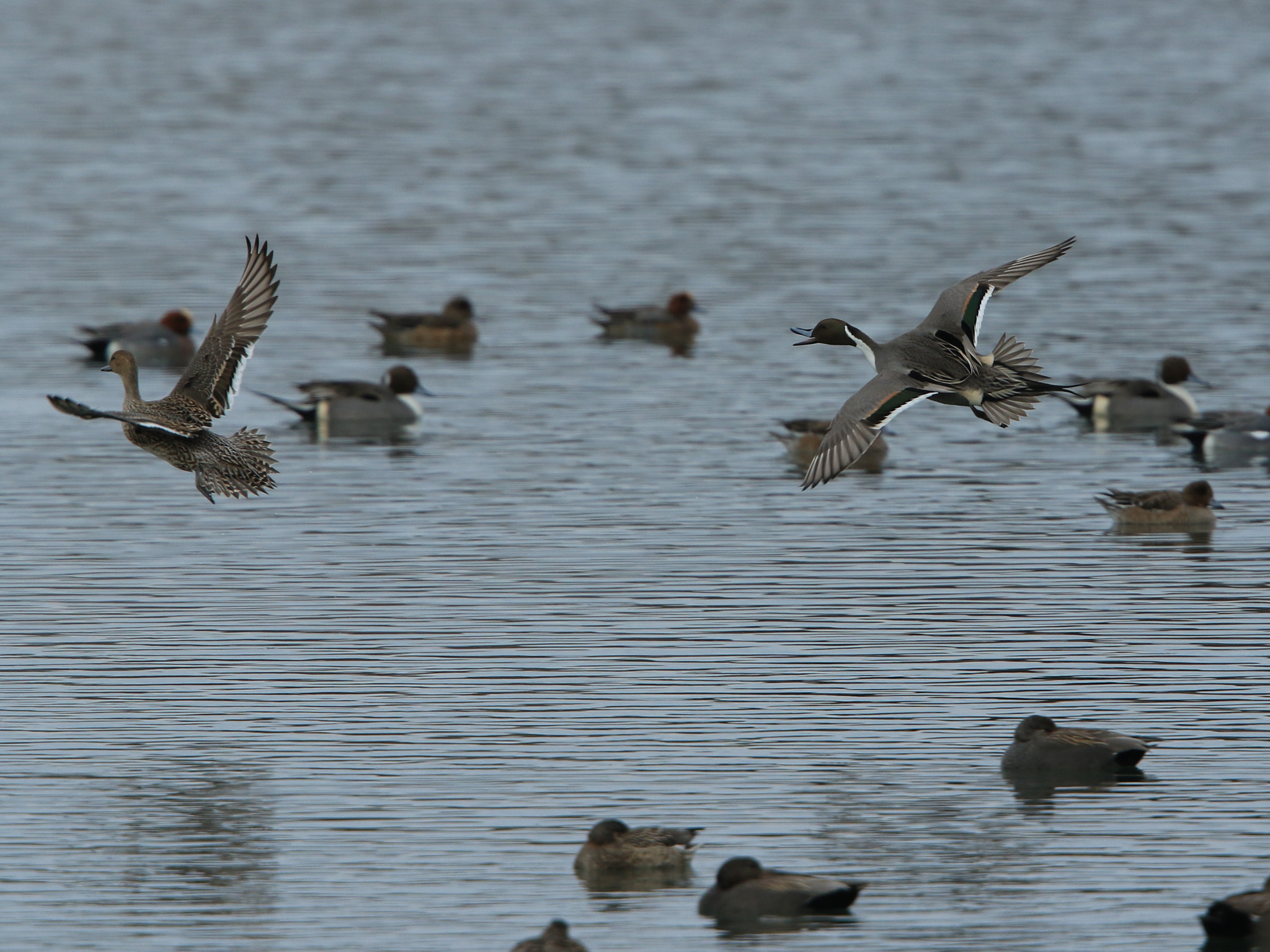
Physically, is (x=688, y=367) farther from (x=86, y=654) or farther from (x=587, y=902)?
(x=587, y=902)

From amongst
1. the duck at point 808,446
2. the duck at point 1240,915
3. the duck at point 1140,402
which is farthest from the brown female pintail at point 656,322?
the duck at point 1240,915

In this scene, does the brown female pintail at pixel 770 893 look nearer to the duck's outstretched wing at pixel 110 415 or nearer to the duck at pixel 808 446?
the duck's outstretched wing at pixel 110 415

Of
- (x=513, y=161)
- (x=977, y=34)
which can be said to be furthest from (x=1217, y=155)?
(x=977, y=34)

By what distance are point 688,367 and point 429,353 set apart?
3579 mm

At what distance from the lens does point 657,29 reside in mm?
96500

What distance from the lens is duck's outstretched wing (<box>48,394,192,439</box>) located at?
1270 cm

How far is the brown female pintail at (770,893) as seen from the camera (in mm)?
11555

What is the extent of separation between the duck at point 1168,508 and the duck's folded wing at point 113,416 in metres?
9.32

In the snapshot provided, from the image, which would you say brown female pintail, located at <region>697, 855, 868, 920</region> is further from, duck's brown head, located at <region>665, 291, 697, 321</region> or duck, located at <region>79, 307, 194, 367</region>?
duck's brown head, located at <region>665, 291, 697, 321</region>

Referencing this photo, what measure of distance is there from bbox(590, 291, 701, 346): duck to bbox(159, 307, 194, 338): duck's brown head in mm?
5654

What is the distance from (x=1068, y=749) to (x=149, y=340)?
68.1ft

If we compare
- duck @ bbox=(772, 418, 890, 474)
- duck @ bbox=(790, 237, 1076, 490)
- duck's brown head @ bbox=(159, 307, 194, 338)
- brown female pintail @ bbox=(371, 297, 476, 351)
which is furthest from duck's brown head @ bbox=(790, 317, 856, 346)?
duck's brown head @ bbox=(159, 307, 194, 338)

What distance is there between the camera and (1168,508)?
21.4 meters

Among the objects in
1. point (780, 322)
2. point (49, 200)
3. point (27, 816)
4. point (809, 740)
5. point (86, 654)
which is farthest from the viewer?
point (49, 200)
